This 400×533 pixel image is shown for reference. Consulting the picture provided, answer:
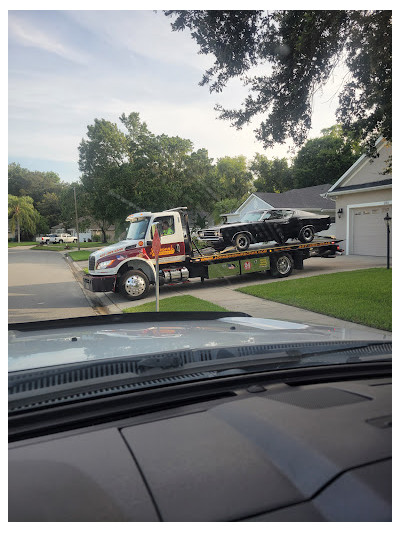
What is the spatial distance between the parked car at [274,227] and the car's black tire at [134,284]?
4.92 feet

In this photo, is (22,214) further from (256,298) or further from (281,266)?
(281,266)

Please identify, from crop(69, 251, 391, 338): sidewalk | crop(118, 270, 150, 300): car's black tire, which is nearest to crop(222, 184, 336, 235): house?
crop(69, 251, 391, 338): sidewalk

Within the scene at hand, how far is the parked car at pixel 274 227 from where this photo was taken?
4559 millimetres

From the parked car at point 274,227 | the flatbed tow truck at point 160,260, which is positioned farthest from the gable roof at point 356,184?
the flatbed tow truck at point 160,260

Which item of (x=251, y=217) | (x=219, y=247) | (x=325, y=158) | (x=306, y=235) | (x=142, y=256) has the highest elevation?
(x=325, y=158)

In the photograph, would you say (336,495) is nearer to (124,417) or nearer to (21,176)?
(124,417)

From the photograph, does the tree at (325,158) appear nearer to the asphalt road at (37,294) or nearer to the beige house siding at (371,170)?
the beige house siding at (371,170)

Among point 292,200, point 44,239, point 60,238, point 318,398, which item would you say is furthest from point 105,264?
point 318,398

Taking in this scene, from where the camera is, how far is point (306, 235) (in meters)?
5.16

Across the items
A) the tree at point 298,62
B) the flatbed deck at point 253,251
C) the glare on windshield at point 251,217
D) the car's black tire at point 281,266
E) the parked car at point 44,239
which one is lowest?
the car's black tire at point 281,266

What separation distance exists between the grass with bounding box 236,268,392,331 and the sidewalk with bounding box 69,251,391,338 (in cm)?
8

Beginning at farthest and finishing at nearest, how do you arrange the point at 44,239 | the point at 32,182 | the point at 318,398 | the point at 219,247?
the point at 219,247, the point at 44,239, the point at 32,182, the point at 318,398

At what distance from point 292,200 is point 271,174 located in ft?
1.98
